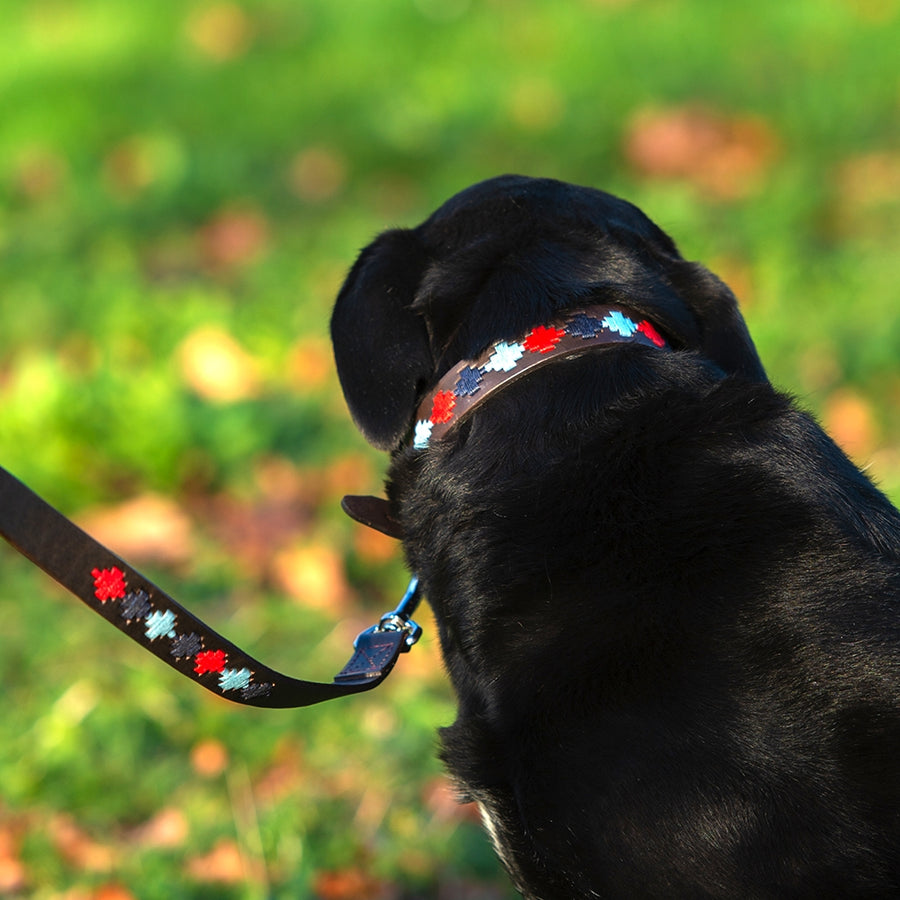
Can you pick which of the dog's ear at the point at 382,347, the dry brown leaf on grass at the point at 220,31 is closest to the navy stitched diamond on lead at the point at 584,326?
the dog's ear at the point at 382,347

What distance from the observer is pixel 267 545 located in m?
4.08

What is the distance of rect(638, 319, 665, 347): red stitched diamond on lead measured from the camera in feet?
7.54

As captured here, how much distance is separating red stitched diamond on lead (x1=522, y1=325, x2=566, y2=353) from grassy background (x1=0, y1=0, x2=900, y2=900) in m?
0.50

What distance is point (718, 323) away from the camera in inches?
97.0

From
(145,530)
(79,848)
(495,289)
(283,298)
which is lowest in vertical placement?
(79,848)

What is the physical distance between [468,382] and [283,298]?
353 centimetres

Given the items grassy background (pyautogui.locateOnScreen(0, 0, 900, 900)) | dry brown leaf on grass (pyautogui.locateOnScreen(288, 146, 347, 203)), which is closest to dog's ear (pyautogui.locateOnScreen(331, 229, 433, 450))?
grassy background (pyautogui.locateOnScreen(0, 0, 900, 900))

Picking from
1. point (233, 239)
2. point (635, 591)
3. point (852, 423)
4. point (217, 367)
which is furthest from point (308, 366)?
point (635, 591)

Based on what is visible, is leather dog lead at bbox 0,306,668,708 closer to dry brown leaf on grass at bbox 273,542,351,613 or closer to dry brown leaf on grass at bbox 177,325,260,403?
dry brown leaf on grass at bbox 273,542,351,613

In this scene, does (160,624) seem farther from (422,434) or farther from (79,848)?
(79,848)

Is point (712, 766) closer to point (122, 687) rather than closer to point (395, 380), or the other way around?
point (395, 380)

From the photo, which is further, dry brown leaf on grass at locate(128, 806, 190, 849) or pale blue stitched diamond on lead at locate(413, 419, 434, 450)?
dry brown leaf on grass at locate(128, 806, 190, 849)

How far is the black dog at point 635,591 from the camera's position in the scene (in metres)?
1.85

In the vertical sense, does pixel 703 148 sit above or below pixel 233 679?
above
